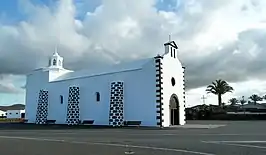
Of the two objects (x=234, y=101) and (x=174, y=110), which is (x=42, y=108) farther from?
(x=234, y=101)

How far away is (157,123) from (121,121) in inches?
156

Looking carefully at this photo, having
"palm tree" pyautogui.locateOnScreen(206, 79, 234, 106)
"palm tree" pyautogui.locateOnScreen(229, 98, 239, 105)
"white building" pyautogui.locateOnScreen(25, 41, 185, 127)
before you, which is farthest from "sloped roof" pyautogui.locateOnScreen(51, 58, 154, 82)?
"palm tree" pyautogui.locateOnScreen(229, 98, 239, 105)

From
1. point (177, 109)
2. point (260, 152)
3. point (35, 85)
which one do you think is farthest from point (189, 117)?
point (260, 152)

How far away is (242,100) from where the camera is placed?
10394cm

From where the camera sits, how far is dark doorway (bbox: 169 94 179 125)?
33219 millimetres

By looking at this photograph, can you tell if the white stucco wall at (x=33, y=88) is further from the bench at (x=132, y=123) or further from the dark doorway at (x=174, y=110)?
the dark doorway at (x=174, y=110)

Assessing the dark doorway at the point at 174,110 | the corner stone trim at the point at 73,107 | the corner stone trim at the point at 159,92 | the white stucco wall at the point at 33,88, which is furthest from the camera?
the white stucco wall at the point at 33,88

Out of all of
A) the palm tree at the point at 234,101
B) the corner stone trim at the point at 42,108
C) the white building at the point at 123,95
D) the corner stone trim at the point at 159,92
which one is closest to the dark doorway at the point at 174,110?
the white building at the point at 123,95

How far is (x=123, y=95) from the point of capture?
109 feet

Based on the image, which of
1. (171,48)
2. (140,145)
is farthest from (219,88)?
(140,145)

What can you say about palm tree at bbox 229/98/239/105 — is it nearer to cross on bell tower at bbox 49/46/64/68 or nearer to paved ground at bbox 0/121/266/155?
cross on bell tower at bbox 49/46/64/68

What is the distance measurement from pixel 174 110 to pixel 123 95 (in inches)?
211

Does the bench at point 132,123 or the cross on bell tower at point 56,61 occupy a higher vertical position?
the cross on bell tower at point 56,61

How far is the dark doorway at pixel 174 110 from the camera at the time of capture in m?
33.2
